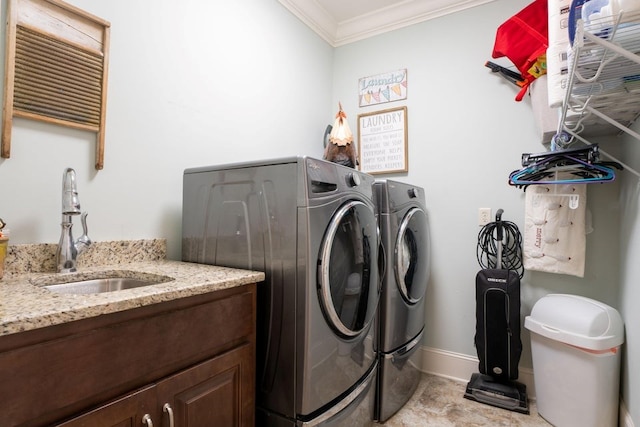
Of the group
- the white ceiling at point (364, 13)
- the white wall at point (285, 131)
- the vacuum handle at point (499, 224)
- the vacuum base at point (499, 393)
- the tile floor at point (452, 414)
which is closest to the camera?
the white wall at point (285, 131)

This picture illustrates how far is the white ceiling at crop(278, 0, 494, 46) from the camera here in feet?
8.16

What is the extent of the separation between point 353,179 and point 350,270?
396 millimetres

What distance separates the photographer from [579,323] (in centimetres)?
166

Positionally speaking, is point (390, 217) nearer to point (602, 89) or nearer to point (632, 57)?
point (602, 89)

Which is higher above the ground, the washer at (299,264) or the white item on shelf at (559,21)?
the white item on shelf at (559,21)

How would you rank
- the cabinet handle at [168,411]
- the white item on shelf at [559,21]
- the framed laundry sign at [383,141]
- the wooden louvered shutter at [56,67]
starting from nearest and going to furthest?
the cabinet handle at [168,411]
the wooden louvered shutter at [56,67]
the white item on shelf at [559,21]
the framed laundry sign at [383,141]

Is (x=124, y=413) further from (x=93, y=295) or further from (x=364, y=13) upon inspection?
(x=364, y=13)

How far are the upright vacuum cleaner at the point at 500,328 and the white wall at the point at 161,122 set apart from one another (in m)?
1.60

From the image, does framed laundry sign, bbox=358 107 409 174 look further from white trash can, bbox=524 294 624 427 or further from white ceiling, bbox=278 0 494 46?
white trash can, bbox=524 294 624 427

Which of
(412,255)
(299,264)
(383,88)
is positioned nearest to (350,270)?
(299,264)

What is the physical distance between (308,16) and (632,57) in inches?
88.2

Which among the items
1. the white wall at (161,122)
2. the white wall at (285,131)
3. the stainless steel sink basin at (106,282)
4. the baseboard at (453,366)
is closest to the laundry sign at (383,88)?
the white wall at (285,131)

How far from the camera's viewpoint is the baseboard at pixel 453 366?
2.15m

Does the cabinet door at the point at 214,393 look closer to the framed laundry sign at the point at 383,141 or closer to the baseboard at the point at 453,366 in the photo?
the baseboard at the point at 453,366
